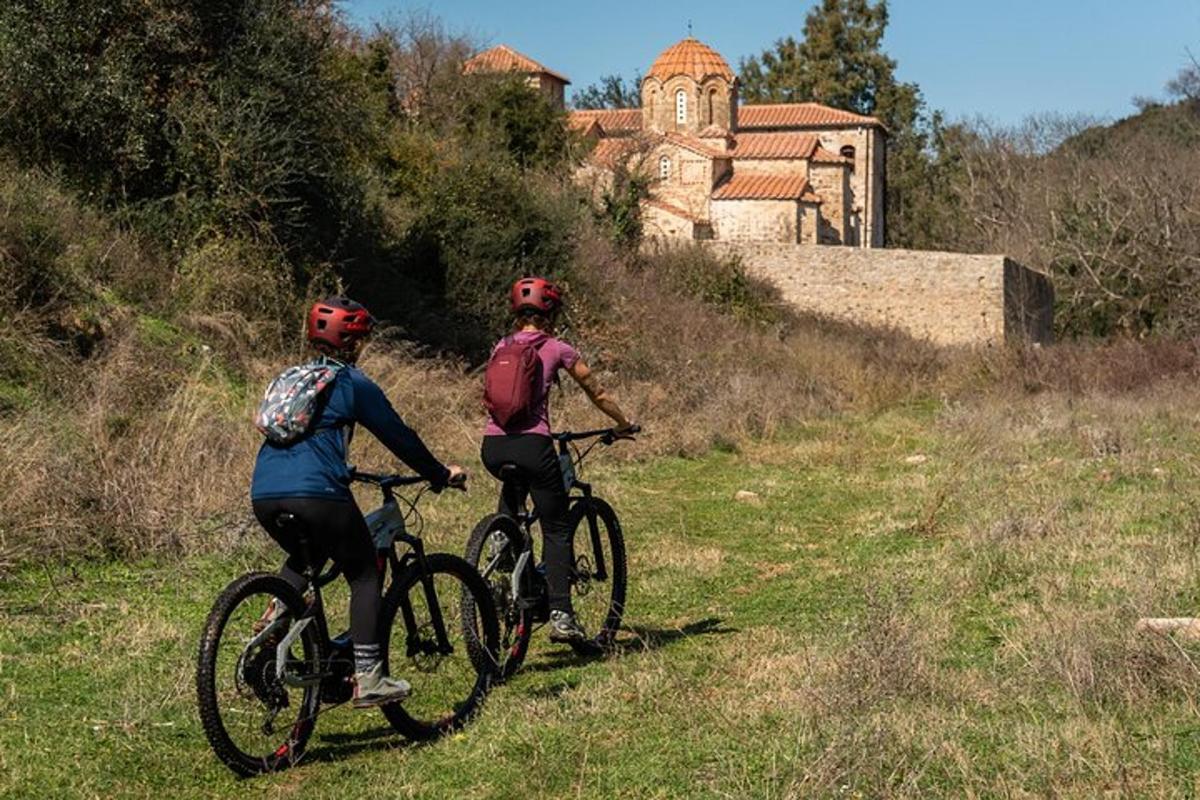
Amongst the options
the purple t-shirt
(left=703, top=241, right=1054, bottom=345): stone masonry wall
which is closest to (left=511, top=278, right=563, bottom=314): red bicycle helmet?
the purple t-shirt

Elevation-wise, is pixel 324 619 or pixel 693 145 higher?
pixel 693 145

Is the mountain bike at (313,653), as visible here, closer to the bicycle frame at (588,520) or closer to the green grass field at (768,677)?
the green grass field at (768,677)

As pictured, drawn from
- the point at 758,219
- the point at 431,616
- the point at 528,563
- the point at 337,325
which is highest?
the point at 758,219

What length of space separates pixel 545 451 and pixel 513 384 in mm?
410

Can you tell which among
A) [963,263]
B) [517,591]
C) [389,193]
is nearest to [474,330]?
[389,193]

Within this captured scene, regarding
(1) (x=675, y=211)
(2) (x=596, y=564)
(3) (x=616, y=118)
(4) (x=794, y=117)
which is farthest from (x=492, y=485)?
(4) (x=794, y=117)

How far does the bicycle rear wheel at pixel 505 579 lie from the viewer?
7535mm

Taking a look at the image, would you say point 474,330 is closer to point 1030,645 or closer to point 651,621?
point 651,621

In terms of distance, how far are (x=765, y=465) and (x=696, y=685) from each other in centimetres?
1169

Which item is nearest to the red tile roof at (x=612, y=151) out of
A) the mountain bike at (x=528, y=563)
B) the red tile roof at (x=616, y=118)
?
the red tile roof at (x=616, y=118)

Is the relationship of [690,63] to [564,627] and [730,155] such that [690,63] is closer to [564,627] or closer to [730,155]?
[730,155]

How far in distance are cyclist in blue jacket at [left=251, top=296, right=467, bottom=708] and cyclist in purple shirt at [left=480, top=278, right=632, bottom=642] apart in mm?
1321

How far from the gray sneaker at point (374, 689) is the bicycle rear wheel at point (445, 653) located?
0.90ft

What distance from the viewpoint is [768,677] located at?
7.46 m
